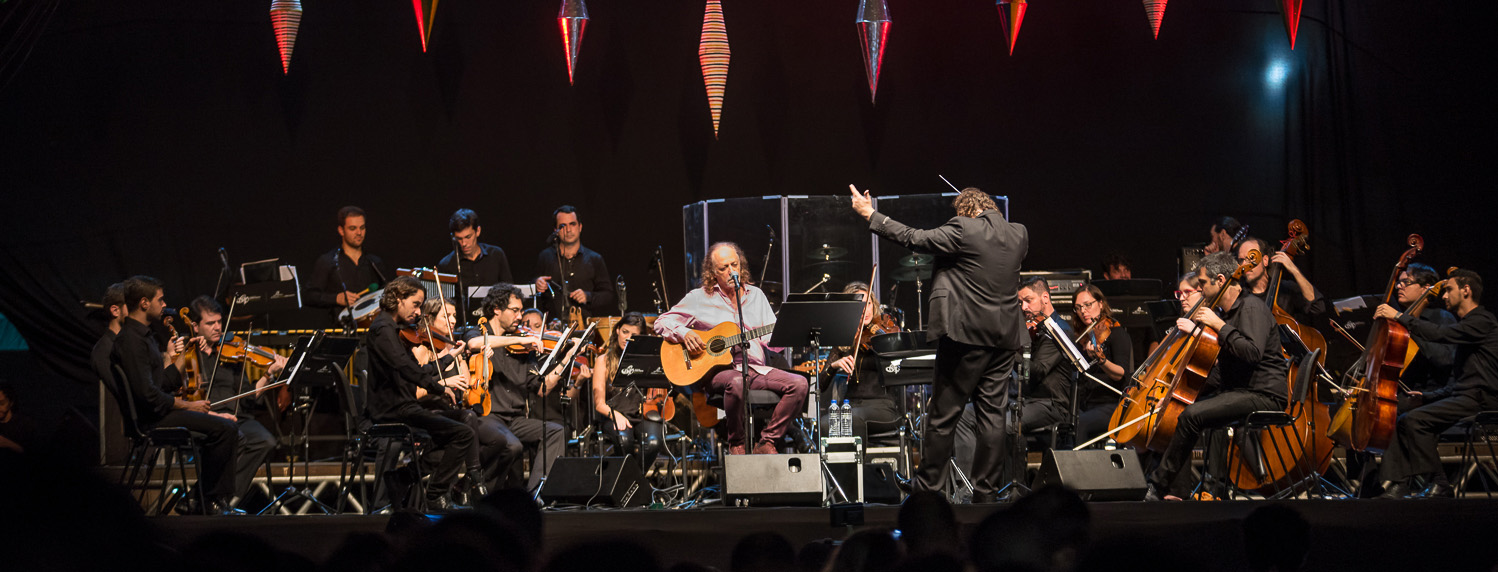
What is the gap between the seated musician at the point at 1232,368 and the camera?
5.53 m

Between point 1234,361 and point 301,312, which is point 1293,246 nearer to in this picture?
point 1234,361

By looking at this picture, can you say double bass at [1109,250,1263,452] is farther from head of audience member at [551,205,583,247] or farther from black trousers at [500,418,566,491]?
head of audience member at [551,205,583,247]

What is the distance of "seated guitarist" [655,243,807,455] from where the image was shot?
19.8 ft

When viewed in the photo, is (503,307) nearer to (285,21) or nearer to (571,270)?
(571,270)

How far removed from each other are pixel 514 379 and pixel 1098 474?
11.4 ft

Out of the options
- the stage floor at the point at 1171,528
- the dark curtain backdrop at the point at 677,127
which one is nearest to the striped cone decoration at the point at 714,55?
the dark curtain backdrop at the point at 677,127

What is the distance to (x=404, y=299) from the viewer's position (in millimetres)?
6000

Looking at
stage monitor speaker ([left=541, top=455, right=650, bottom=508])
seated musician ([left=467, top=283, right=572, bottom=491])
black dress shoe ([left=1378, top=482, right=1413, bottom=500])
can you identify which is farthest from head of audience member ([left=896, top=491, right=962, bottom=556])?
black dress shoe ([left=1378, top=482, right=1413, bottom=500])

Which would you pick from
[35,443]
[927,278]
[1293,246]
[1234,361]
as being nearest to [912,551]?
[35,443]

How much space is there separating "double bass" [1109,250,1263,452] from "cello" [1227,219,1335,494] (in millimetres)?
335

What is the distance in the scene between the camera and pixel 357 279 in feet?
25.1

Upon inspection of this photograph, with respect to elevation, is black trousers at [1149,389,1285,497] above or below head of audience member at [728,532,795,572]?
below

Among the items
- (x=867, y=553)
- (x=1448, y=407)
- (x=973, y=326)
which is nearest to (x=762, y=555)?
(x=867, y=553)

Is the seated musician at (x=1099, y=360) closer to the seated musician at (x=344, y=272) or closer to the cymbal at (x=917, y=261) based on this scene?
the cymbal at (x=917, y=261)
